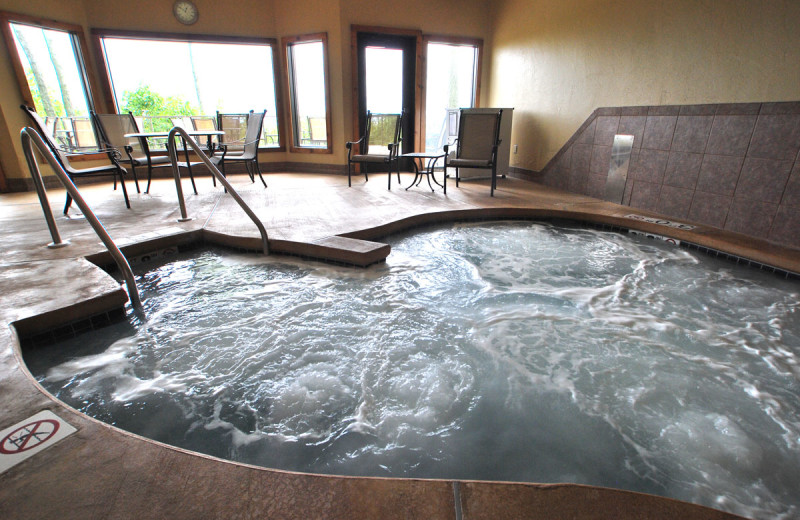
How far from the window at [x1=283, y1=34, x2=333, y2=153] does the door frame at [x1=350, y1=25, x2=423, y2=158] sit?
416 mm

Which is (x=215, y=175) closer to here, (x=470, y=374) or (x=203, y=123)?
(x=470, y=374)

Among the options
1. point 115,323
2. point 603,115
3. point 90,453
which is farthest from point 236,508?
point 603,115

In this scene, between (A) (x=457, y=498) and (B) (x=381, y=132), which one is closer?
(A) (x=457, y=498)

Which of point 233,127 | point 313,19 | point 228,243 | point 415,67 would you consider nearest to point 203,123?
point 233,127

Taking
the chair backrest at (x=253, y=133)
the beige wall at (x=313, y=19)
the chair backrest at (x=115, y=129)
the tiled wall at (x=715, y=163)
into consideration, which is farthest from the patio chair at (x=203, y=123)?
the tiled wall at (x=715, y=163)

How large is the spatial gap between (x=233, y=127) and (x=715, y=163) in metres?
5.22

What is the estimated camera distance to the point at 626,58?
389cm

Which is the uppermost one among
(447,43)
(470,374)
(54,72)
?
(447,43)

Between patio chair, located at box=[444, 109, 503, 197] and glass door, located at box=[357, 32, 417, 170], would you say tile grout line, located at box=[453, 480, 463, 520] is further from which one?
glass door, located at box=[357, 32, 417, 170]

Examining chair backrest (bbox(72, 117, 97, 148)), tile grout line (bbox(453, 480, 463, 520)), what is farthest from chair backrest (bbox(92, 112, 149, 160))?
tile grout line (bbox(453, 480, 463, 520))

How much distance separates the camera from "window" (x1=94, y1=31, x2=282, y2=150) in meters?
5.32

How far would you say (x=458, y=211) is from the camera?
3.79 m

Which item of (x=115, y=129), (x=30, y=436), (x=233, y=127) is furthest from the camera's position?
(x=233, y=127)

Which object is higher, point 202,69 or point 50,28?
point 50,28
